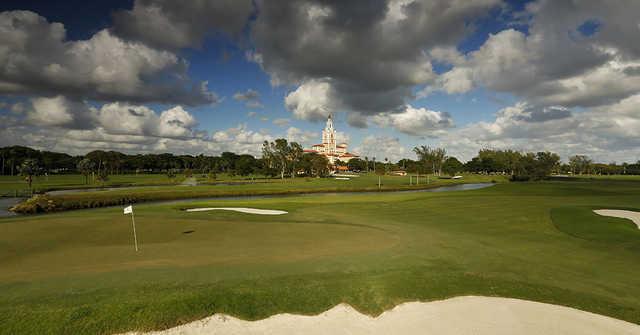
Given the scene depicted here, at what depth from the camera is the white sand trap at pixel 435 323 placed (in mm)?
7957

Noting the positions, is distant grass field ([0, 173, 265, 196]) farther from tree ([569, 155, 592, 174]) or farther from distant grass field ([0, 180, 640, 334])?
tree ([569, 155, 592, 174])

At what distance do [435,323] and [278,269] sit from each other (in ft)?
20.8

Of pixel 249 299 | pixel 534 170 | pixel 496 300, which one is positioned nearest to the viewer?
pixel 249 299

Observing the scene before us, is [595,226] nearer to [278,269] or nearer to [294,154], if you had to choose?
[278,269]

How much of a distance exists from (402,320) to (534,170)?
425 ft

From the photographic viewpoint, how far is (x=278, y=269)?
1209cm

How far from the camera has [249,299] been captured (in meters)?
9.22

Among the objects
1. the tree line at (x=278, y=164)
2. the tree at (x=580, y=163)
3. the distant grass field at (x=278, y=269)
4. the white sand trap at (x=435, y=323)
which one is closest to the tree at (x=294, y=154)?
the tree line at (x=278, y=164)

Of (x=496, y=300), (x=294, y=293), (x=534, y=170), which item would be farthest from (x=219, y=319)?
(x=534, y=170)

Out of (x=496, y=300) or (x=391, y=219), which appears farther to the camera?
(x=391, y=219)

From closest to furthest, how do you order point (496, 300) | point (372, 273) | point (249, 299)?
point (249, 299)
point (496, 300)
point (372, 273)

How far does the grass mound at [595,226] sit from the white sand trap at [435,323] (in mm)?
13766

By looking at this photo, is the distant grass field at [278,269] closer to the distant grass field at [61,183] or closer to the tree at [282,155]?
the distant grass field at [61,183]

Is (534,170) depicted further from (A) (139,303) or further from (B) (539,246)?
(A) (139,303)
